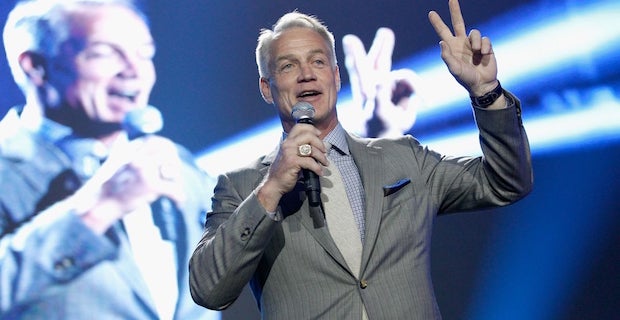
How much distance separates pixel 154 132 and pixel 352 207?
1304 mm

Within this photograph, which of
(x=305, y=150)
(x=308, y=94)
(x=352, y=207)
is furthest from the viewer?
(x=308, y=94)

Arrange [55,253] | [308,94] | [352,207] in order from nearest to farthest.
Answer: [352,207] → [308,94] → [55,253]

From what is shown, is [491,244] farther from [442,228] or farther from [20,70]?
[20,70]

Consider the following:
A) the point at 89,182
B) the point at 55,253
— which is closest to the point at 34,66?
the point at 89,182

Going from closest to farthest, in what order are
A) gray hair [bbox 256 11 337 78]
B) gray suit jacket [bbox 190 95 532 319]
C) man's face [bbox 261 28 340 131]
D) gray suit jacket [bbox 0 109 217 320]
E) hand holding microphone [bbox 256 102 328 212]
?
hand holding microphone [bbox 256 102 328 212]
gray suit jacket [bbox 190 95 532 319]
man's face [bbox 261 28 340 131]
gray hair [bbox 256 11 337 78]
gray suit jacket [bbox 0 109 217 320]

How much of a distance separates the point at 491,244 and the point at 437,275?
0.79 feet

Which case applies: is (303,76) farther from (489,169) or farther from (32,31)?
(32,31)

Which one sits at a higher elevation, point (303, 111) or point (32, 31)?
point (32, 31)

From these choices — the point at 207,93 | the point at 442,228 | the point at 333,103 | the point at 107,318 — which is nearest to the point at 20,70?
the point at 207,93

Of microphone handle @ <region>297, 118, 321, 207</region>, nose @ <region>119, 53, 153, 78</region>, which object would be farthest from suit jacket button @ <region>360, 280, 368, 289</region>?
nose @ <region>119, 53, 153, 78</region>

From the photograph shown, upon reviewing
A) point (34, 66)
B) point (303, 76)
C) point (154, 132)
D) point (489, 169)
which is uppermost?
point (34, 66)

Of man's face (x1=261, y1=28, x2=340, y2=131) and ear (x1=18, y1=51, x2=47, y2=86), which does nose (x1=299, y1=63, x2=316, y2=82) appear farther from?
ear (x1=18, y1=51, x2=47, y2=86)

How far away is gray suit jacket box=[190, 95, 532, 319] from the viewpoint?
5.26 feet

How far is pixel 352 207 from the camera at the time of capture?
174 cm
